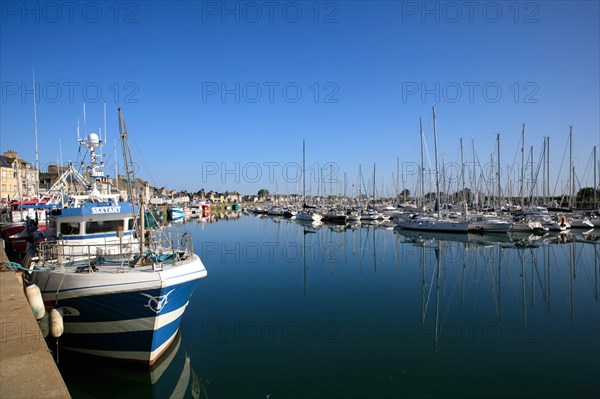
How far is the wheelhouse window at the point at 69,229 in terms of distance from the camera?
48.6 ft

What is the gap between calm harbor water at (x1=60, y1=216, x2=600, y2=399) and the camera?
37.2ft

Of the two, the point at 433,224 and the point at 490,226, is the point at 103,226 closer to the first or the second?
the point at 433,224

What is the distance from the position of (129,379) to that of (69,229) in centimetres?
668

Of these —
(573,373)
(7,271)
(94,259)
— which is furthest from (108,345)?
(573,373)

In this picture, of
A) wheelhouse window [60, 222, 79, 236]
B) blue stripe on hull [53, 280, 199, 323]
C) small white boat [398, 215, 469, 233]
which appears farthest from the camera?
small white boat [398, 215, 469, 233]

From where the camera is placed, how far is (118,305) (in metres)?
11.5

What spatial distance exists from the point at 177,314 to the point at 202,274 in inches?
64.7

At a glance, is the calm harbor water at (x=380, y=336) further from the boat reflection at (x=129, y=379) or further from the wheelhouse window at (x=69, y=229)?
the wheelhouse window at (x=69, y=229)

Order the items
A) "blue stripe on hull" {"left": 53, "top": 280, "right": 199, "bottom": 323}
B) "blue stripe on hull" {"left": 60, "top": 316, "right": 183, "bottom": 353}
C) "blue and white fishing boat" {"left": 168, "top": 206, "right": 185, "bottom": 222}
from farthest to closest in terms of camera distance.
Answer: "blue and white fishing boat" {"left": 168, "top": 206, "right": 185, "bottom": 222}
"blue stripe on hull" {"left": 60, "top": 316, "right": 183, "bottom": 353}
"blue stripe on hull" {"left": 53, "top": 280, "right": 199, "bottom": 323}

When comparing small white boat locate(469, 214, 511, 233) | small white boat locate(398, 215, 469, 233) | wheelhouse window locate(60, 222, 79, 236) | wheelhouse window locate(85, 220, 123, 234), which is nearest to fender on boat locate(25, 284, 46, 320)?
wheelhouse window locate(60, 222, 79, 236)

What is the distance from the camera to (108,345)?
39.9 ft

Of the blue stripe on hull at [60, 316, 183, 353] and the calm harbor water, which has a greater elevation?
the blue stripe on hull at [60, 316, 183, 353]

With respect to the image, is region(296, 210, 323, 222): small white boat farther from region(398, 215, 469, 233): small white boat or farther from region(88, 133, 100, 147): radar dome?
region(88, 133, 100, 147): radar dome

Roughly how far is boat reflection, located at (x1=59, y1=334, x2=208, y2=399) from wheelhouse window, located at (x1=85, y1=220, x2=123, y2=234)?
472cm
